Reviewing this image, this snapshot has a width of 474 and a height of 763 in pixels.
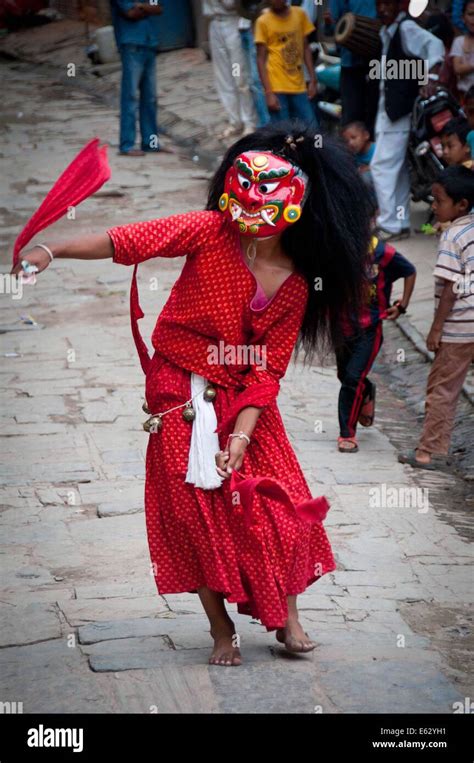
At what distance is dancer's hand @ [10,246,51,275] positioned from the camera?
339 centimetres

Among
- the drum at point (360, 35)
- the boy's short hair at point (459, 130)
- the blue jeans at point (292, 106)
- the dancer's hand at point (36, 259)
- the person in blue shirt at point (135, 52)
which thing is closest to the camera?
the dancer's hand at point (36, 259)

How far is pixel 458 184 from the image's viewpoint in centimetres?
588

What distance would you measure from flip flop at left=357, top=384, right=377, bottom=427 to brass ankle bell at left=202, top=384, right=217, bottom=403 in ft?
9.20

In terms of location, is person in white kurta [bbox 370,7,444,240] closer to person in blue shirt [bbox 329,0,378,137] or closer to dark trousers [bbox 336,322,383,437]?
person in blue shirt [bbox 329,0,378,137]

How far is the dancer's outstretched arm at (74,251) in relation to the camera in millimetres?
3404

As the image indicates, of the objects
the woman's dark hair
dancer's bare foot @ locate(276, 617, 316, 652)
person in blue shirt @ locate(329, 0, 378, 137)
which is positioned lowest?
dancer's bare foot @ locate(276, 617, 316, 652)

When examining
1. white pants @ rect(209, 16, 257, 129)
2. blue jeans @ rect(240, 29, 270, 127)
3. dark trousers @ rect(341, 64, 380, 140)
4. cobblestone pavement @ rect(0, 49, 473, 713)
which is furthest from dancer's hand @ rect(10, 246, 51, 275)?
white pants @ rect(209, 16, 257, 129)

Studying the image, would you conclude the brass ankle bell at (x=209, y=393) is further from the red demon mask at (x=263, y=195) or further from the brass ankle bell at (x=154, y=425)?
the red demon mask at (x=263, y=195)

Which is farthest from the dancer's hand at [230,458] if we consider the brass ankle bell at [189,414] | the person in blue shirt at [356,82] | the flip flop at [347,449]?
the person in blue shirt at [356,82]

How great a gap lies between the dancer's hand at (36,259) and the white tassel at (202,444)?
677 mm

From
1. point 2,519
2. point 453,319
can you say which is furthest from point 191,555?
point 453,319

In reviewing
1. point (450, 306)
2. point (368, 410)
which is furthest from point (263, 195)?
point (368, 410)

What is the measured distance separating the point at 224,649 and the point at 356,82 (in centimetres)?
757

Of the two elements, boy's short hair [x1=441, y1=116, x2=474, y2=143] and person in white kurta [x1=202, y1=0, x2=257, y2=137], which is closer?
boy's short hair [x1=441, y1=116, x2=474, y2=143]
